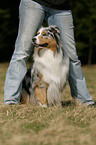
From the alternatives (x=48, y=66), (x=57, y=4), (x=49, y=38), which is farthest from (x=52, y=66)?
(x=57, y=4)

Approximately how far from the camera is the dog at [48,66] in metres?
3.17

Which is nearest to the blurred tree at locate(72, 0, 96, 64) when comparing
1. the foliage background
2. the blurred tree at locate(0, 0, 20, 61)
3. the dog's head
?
the foliage background

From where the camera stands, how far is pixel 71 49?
3.39 m

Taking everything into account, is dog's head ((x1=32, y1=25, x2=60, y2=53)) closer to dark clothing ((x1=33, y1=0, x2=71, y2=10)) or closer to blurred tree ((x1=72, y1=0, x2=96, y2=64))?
dark clothing ((x1=33, y1=0, x2=71, y2=10))

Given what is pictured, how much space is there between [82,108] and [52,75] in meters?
0.64

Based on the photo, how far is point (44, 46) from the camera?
325 centimetres

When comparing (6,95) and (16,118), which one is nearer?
(16,118)

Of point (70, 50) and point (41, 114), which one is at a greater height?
point (70, 50)

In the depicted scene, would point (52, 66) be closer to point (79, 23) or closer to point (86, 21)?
point (79, 23)

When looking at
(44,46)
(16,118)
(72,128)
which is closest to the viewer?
(72,128)

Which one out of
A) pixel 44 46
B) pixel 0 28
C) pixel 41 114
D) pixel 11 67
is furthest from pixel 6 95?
pixel 0 28

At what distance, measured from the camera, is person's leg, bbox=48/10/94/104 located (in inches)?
129

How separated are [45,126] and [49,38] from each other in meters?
1.44

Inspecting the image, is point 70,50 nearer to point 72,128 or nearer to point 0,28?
point 72,128
